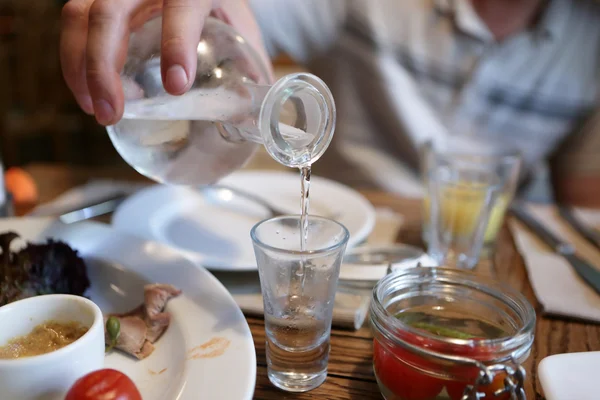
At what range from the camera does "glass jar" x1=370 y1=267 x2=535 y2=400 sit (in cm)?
43

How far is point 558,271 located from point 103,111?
688mm

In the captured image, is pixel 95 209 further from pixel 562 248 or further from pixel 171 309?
pixel 562 248

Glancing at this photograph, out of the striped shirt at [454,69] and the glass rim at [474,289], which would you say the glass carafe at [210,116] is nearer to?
the glass rim at [474,289]

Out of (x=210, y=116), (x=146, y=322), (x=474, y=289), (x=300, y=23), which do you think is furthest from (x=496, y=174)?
(x=300, y=23)

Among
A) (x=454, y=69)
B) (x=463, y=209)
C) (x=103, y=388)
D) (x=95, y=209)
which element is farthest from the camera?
(x=454, y=69)

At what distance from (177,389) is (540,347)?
1.37ft

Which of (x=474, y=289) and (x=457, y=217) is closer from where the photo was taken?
(x=474, y=289)

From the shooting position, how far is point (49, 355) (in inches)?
17.3

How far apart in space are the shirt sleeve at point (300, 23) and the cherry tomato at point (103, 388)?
48.8 inches

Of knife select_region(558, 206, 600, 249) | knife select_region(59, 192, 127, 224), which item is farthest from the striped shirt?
knife select_region(59, 192, 127, 224)

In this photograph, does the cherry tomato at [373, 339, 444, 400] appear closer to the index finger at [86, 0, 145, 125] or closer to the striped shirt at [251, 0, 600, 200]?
the index finger at [86, 0, 145, 125]

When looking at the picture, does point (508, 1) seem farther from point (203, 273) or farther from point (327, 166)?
point (203, 273)

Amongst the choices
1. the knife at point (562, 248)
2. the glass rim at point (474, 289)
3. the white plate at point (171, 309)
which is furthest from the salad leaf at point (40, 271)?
the knife at point (562, 248)

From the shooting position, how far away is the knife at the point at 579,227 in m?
0.92
